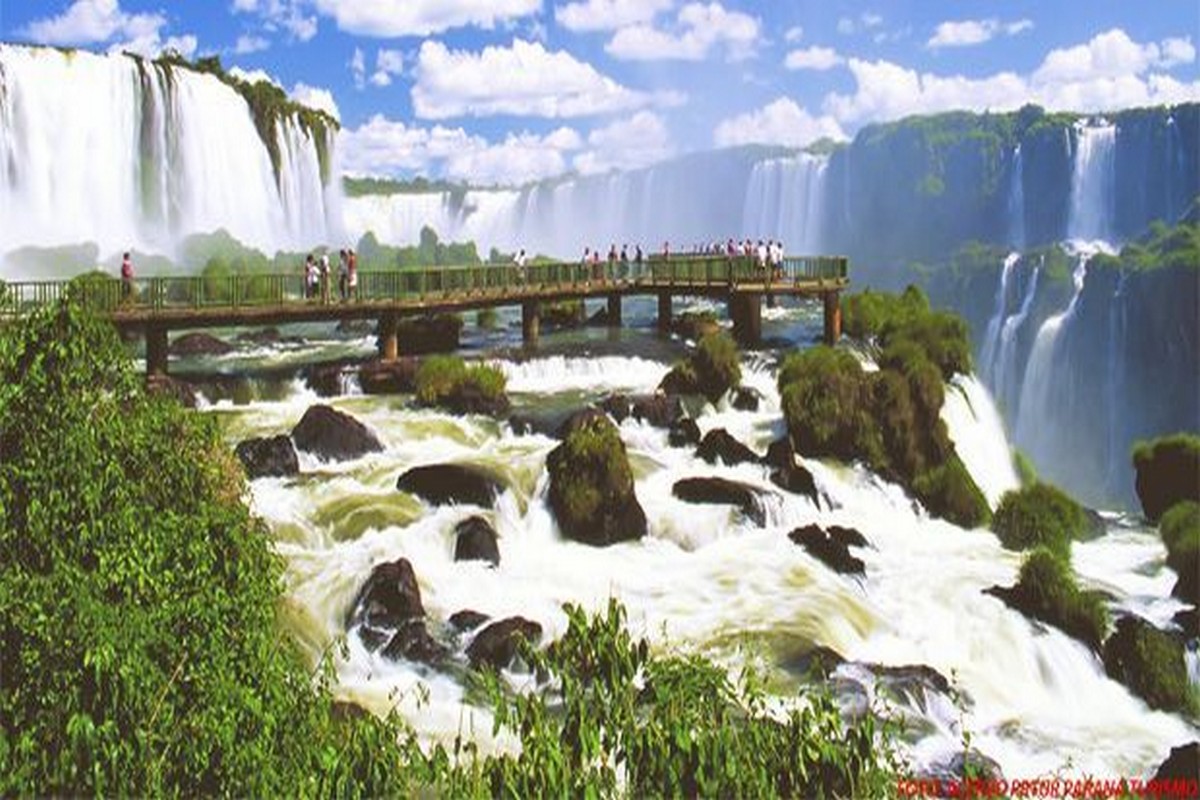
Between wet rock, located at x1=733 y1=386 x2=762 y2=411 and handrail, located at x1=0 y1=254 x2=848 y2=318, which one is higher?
handrail, located at x1=0 y1=254 x2=848 y2=318

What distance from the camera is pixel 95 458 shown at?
10.3 metres

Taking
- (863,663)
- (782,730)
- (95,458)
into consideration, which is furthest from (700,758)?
(863,663)

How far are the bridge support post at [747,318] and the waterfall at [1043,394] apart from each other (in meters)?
30.3

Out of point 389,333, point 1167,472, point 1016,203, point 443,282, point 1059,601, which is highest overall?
point 1016,203

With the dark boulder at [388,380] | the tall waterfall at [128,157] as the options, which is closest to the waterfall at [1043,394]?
the dark boulder at [388,380]

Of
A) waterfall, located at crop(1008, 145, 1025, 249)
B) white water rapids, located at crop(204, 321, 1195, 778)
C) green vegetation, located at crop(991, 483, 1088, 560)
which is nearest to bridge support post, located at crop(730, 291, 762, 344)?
white water rapids, located at crop(204, 321, 1195, 778)

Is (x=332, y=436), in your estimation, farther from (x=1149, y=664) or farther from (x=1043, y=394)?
(x=1043, y=394)

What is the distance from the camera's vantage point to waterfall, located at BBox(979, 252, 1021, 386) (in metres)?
73.4

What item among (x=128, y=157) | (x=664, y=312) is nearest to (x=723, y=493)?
(x=664, y=312)

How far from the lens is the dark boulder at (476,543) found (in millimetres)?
22125

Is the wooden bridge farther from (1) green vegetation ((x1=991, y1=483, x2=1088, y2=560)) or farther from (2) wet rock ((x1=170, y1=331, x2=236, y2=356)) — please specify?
(1) green vegetation ((x1=991, y1=483, x2=1088, y2=560))

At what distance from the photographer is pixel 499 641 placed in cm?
1842

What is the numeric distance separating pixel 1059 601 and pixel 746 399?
1279cm

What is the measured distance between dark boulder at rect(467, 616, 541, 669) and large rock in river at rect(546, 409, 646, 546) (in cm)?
496
